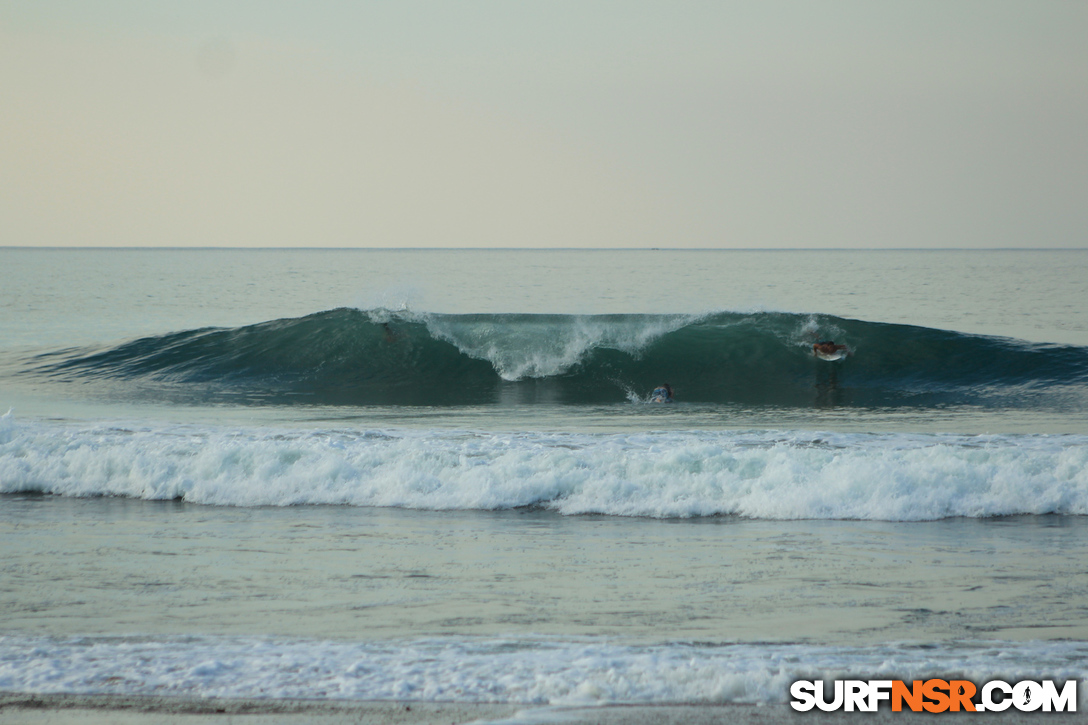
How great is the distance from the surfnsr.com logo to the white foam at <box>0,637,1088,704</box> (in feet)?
0.26

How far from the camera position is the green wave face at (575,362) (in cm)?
1457

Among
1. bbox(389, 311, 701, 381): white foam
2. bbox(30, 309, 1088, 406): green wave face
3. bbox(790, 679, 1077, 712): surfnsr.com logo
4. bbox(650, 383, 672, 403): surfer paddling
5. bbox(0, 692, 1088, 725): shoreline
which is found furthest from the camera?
bbox(389, 311, 701, 381): white foam

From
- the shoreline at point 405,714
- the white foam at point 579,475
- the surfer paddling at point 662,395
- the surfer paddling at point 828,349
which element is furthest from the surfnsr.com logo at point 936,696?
the surfer paddling at point 828,349

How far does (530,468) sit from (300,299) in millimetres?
34286

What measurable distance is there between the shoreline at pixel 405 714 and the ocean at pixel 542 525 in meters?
0.08

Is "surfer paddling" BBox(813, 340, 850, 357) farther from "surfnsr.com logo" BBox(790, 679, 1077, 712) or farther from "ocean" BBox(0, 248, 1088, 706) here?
"surfnsr.com logo" BBox(790, 679, 1077, 712)

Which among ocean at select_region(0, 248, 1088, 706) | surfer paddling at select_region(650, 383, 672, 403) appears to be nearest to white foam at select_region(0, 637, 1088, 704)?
ocean at select_region(0, 248, 1088, 706)

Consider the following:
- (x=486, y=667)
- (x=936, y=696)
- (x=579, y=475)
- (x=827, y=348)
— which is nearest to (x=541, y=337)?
(x=827, y=348)

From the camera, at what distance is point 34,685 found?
12.2 ft

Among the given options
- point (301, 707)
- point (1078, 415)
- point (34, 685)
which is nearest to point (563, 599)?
point (301, 707)

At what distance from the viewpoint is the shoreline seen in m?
3.36

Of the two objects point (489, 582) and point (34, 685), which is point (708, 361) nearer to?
point (489, 582)

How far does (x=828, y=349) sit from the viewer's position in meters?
17.3

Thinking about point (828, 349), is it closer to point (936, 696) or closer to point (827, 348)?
point (827, 348)
